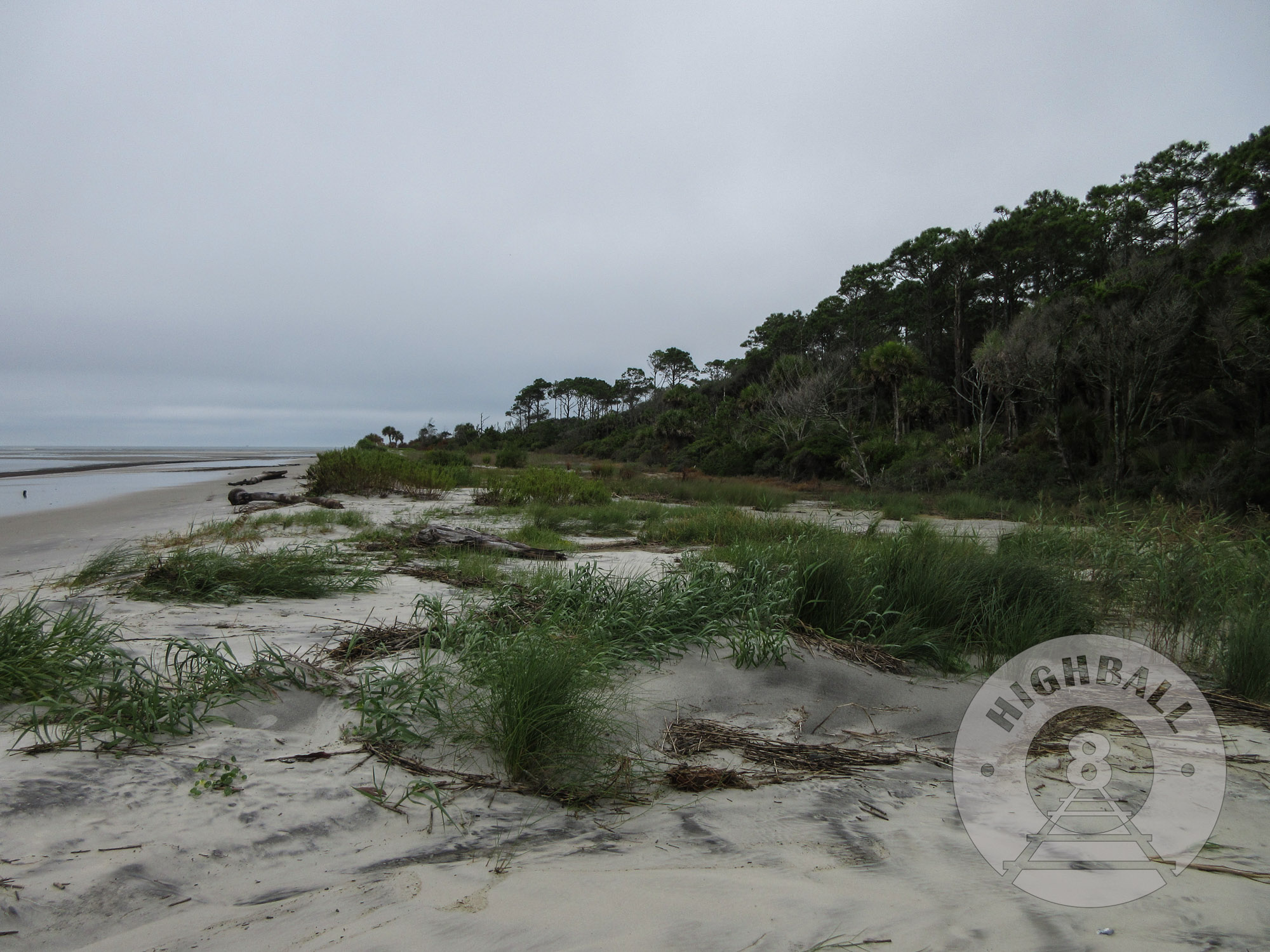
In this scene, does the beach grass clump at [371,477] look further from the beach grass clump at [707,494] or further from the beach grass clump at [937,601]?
the beach grass clump at [937,601]

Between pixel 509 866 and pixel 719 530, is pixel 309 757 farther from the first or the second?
pixel 719 530

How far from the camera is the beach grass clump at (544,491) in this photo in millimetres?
12398

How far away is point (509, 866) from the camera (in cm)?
168

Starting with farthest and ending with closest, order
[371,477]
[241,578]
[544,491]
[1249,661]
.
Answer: [371,477] < [544,491] < [241,578] < [1249,661]

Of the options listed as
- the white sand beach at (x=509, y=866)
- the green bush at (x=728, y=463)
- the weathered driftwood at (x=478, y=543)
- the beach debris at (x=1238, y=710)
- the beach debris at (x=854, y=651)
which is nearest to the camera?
the white sand beach at (x=509, y=866)

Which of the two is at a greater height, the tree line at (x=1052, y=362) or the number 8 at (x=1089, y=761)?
the tree line at (x=1052, y=362)

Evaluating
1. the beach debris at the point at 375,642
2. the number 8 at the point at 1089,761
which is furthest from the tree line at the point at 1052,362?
the beach debris at the point at 375,642

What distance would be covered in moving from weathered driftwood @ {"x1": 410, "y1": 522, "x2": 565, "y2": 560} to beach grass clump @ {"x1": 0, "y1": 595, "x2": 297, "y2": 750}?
353 cm

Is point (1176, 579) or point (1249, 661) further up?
point (1176, 579)

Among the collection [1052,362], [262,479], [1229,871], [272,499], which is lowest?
[1229,871]

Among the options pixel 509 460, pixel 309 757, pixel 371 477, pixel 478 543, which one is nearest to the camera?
pixel 309 757

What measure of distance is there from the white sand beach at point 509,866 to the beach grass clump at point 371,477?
1202 centimetres

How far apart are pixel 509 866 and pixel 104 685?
182cm

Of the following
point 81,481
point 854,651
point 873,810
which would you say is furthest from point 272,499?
point 81,481
